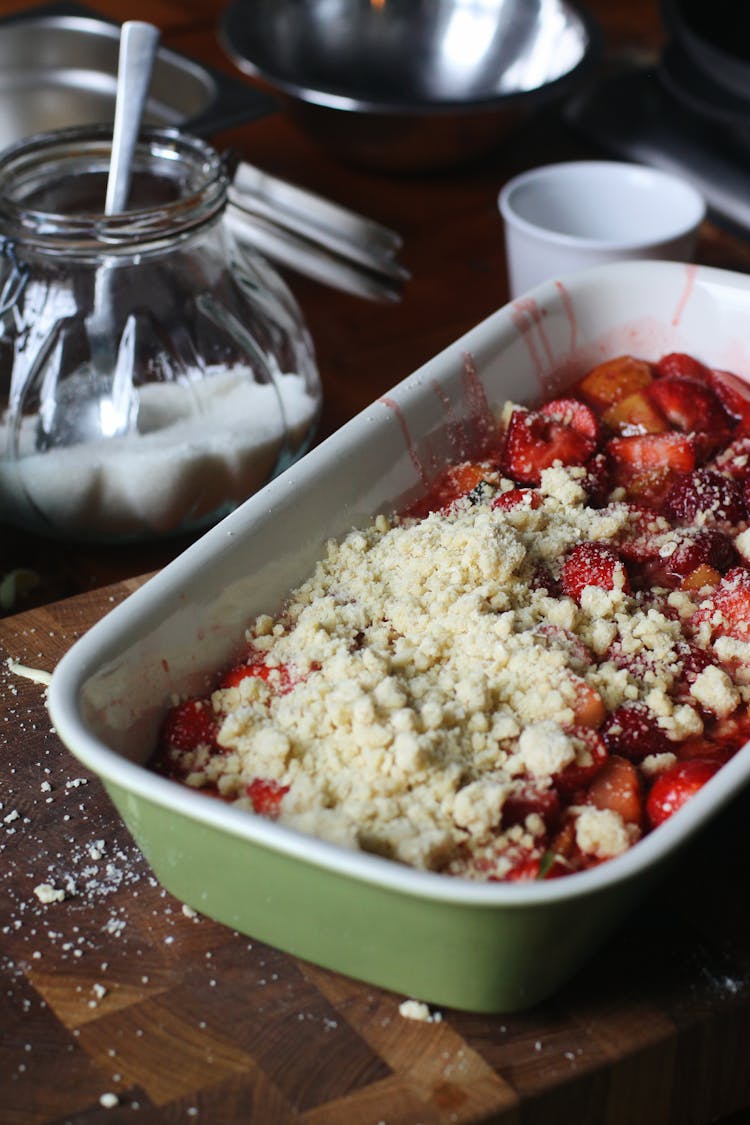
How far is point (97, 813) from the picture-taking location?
3.29 feet

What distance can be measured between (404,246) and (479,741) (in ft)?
3.45

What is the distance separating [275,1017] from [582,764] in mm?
244

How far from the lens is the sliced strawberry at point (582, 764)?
88 cm

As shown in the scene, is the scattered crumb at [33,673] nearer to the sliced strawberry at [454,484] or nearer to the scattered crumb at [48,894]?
the scattered crumb at [48,894]

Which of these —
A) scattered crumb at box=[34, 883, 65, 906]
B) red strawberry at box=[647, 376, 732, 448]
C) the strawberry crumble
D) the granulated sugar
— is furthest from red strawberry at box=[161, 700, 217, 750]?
red strawberry at box=[647, 376, 732, 448]

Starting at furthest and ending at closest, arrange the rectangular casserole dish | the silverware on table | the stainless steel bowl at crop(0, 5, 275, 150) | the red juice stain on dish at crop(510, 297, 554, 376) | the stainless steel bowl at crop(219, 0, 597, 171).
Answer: the stainless steel bowl at crop(0, 5, 275, 150)
the stainless steel bowl at crop(219, 0, 597, 171)
the silverware on table
the red juice stain on dish at crop(510, 297, 554, 376)
the rectangular casserole dish

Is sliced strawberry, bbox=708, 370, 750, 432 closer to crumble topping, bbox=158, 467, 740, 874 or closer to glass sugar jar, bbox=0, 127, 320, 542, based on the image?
crumble topping, bbox=158, 467, 740, 874

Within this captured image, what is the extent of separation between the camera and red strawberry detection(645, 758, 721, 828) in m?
0.86

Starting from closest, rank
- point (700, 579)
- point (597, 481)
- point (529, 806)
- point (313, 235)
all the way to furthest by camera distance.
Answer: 1. point (529, 806)
2. point (700, 579)
3. point (597, 481)
4. point (313, 235)

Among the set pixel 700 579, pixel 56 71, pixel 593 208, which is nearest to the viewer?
pixel 700 579

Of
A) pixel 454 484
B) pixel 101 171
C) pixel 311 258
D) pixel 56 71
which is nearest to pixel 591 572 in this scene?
pixel 454 484

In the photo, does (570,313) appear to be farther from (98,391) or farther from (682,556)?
(98,391)

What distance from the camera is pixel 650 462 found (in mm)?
→ 1249

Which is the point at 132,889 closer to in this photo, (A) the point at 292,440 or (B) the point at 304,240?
(A) the point at 292,440
